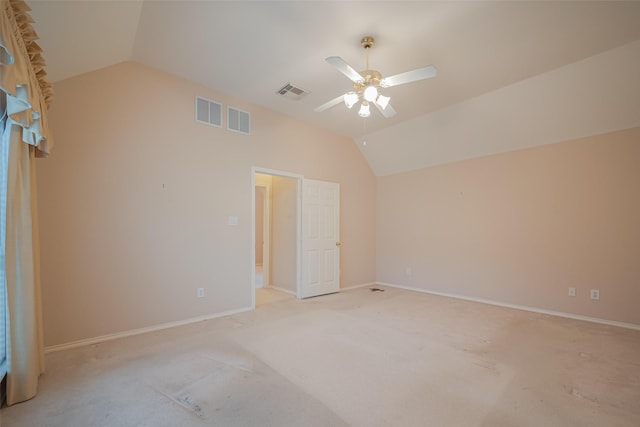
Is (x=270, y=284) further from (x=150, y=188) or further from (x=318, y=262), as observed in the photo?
(x=150, y=188)

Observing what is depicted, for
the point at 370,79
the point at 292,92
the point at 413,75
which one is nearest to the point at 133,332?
the point at 292,92

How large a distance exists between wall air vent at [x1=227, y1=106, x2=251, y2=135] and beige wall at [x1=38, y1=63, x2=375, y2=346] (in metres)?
0.08

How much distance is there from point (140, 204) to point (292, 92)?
236 centimetres

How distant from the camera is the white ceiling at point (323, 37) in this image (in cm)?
225

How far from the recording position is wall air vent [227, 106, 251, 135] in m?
3.90

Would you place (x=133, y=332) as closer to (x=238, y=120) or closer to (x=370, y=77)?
(x=238, y=120)

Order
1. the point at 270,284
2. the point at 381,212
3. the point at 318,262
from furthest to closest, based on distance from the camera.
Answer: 1. the point at 381,212
2. the point at 270,284
3. the point at 318,262

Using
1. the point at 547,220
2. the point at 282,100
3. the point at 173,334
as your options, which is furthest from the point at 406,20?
the point at 173,334

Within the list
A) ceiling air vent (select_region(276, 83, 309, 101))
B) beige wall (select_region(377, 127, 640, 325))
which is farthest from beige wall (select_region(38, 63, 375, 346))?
beige wall (select_region(377, 127, 640, 325))

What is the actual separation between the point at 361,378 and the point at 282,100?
11.8 ft

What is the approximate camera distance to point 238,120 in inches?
156

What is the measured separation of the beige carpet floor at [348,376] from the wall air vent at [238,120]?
2671 mm

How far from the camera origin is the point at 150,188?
3.21 meters

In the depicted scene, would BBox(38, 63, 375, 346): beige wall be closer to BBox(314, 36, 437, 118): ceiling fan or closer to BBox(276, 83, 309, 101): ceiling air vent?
BBox(276, 83, 309, 101): ceiling air vent
